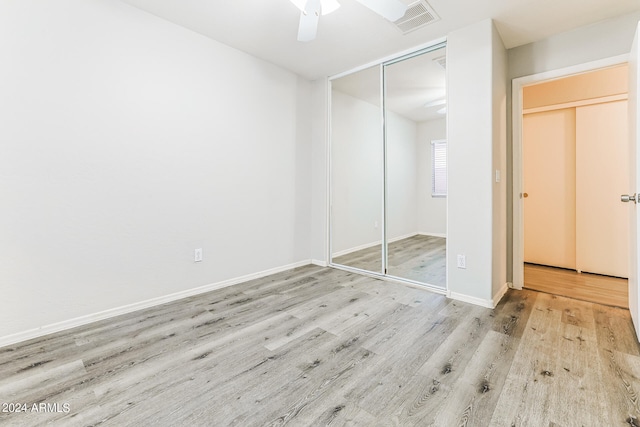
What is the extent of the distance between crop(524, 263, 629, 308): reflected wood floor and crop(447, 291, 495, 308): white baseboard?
88cm

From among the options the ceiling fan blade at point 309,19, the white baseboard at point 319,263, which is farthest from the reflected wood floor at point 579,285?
the ceiling fan blade at point 309,19

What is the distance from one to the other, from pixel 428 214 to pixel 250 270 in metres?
2.45

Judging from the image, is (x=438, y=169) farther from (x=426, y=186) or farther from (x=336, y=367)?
(x=336, y=367)

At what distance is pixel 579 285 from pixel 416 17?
3158 mm

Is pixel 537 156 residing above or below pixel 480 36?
below

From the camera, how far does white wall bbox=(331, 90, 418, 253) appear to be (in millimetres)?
3889

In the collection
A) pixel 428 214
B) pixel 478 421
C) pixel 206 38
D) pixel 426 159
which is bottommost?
pixel 478 421

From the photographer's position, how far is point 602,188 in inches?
133

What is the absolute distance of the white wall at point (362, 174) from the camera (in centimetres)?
389

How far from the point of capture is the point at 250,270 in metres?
3.32

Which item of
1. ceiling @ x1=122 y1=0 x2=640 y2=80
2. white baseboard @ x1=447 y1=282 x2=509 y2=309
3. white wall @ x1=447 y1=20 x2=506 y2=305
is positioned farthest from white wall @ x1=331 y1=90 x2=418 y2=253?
white baseboard @ x1=447 y1=282 x2=509 y2=309

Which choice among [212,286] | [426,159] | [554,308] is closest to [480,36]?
[426,159]

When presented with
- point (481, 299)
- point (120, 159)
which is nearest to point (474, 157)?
point (481, 299)

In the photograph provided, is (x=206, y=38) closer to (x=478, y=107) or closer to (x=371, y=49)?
(x=371, y=49)
